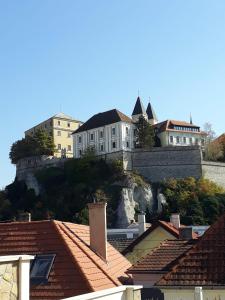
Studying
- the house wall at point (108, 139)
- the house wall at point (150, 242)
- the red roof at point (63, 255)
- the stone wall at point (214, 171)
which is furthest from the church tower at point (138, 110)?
the red roof at point (63, 255)

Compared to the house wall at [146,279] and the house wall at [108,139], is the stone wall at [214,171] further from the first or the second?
the house wall at [146,279]

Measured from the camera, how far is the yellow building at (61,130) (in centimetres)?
10256

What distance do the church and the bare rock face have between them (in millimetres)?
8063

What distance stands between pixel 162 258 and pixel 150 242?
6497mm

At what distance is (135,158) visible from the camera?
79812mm

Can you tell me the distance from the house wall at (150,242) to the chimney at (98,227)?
7.01 m

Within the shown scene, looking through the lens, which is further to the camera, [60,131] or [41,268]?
[60,131]

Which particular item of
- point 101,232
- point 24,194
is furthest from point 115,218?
point 101,232

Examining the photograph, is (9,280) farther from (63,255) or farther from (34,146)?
(34,146)

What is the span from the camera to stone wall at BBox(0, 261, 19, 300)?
6.29 meters

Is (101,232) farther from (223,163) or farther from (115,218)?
(223,163)

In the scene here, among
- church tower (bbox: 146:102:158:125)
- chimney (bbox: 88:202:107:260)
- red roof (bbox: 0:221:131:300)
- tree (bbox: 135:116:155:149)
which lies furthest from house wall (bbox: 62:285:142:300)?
church tower (bbox: 146:102:158:125)

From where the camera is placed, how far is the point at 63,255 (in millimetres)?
13492

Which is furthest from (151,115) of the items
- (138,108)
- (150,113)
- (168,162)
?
(168,162)
